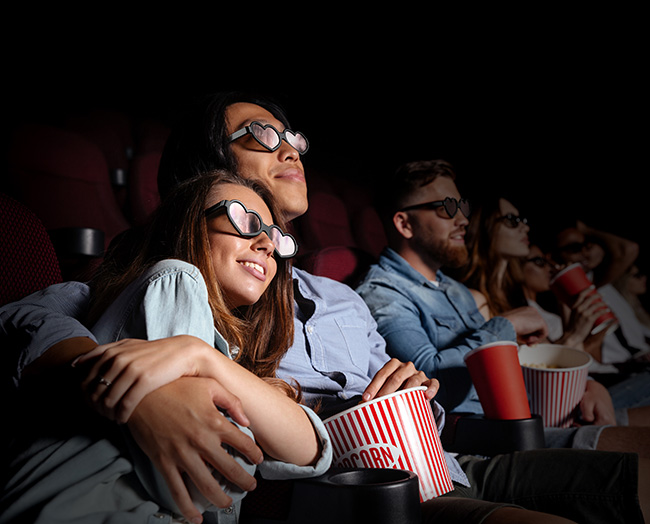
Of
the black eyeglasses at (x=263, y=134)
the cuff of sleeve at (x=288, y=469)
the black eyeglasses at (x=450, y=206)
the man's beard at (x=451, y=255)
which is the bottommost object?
the man's beard at (x=451, y=255)

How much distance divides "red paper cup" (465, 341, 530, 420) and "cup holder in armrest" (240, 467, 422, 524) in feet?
1.24

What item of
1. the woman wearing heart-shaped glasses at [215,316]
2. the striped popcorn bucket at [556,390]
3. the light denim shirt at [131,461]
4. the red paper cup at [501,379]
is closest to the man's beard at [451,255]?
the striped popcorn bucket at [556,390]

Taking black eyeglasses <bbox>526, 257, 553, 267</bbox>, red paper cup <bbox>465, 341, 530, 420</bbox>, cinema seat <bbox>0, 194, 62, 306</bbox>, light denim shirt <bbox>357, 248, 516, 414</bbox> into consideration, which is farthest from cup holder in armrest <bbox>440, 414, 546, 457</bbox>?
black eyeglasses <bbox>526, 257, 553, 267</bbox>

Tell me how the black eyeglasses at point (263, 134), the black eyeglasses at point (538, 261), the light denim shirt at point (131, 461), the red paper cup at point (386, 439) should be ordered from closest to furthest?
the light denim shirt at point (131, 461)
the red paper cup at point (386, 439)
the black eyeglasses at point (263, 134)
the black eyeglasses at point (538, 261)

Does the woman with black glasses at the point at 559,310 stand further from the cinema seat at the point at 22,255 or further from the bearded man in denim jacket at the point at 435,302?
the cinema seat at the point at 22,255

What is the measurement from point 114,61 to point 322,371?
4.64 ft

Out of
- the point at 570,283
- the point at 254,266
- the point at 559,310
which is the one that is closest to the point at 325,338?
the point at 254,266

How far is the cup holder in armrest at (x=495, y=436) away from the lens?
0.77 meters

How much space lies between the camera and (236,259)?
2.10ft

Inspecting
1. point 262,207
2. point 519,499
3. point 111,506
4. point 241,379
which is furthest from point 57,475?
point 519,499

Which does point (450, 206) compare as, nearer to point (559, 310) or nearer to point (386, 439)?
point (386, 439)

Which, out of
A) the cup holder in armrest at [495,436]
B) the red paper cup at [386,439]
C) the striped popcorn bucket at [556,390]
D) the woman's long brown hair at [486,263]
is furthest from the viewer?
the woman's long brown hair at [486,263]

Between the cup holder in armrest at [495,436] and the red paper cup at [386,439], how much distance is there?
232 mm

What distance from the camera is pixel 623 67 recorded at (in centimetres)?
275
